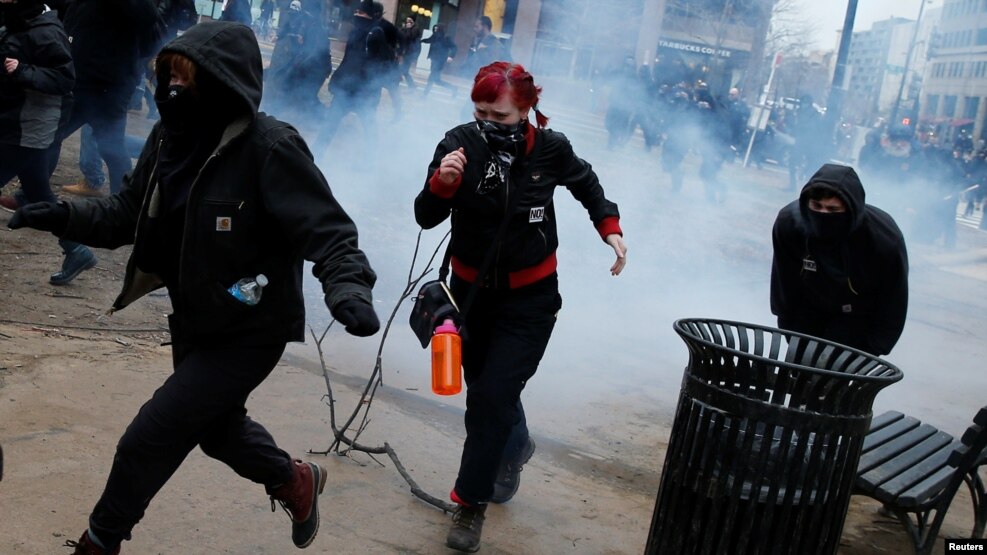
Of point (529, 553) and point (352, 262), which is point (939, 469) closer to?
point (529, 553)

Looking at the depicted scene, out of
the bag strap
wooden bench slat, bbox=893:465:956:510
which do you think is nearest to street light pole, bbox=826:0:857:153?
wooden bench slat, bbox=893:465:956:510

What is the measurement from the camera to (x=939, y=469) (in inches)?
167

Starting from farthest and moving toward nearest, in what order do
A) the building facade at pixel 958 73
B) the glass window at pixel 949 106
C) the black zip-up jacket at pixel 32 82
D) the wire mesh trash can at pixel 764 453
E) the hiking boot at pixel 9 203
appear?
1. the glass window at pixel 949 106
2. the building facade at pixel 958 73
3. the hiking boot at pixel 9 203
4. the black zip-up jacket at pixel 32 82
5. the wire mesh trash can at pixel 764 453

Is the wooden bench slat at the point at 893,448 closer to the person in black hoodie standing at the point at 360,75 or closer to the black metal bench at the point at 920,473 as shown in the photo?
the black metal bench at the point at 920,473

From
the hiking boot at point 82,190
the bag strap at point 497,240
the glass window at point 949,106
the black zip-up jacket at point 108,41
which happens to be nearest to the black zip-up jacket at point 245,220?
the bag strap at point 497,240

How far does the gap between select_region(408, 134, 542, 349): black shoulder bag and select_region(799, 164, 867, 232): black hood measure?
108 cm

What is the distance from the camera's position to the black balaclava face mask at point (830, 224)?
406cm

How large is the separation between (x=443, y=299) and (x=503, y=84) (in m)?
0.75

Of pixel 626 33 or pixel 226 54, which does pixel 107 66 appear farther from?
pixel 626 33

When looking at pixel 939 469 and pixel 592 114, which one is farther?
pixel 592 114

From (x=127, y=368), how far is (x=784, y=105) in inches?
914

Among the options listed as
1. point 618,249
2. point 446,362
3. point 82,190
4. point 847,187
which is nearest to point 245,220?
point 446,362

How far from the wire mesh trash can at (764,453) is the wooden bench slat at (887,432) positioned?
133cm

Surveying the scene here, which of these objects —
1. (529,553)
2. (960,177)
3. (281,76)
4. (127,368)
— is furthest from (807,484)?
(960,177)
